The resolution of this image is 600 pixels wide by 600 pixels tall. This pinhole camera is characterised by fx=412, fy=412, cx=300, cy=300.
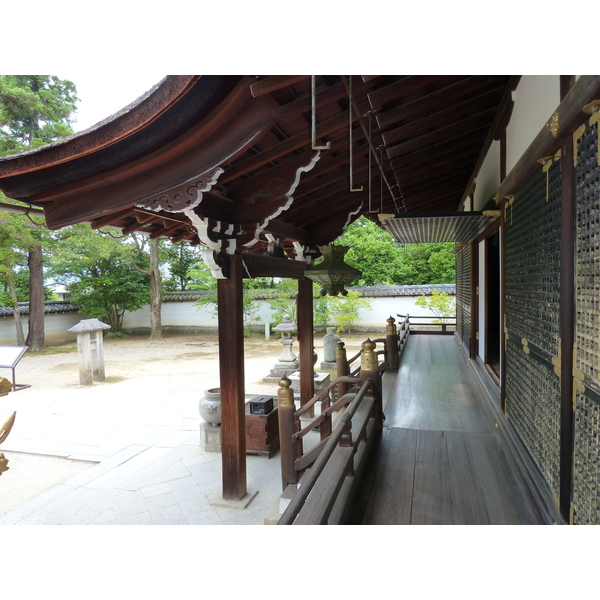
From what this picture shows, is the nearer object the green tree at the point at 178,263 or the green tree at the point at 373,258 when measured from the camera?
the green tree at the point at 373,258

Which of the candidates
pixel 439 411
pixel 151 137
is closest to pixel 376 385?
pixel 439 411

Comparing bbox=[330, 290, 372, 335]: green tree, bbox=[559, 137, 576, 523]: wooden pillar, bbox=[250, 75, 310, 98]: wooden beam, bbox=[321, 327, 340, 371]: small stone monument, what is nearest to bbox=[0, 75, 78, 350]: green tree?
bbox=[321, 327, 340, 371]: small stone monument

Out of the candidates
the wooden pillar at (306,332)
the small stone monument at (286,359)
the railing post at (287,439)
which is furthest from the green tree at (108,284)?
the railing post at (287,439)

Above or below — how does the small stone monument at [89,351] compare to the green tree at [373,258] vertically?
below

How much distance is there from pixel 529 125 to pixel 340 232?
13.8 ft

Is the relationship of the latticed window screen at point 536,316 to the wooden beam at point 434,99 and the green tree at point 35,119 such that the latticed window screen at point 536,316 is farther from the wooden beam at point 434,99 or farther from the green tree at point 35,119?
the green tree at point 35,119

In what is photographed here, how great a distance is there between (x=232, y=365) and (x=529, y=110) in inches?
147

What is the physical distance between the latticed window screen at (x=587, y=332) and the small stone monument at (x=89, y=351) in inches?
522

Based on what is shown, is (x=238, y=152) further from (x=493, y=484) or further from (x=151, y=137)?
(x=493, y=484)

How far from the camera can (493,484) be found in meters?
3.27

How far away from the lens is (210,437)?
6746mm

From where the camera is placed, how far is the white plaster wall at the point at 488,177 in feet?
16.2

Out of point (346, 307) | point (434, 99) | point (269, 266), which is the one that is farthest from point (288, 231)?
point (346, 307)

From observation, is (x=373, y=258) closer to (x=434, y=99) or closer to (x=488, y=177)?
(x=488, y=177)
